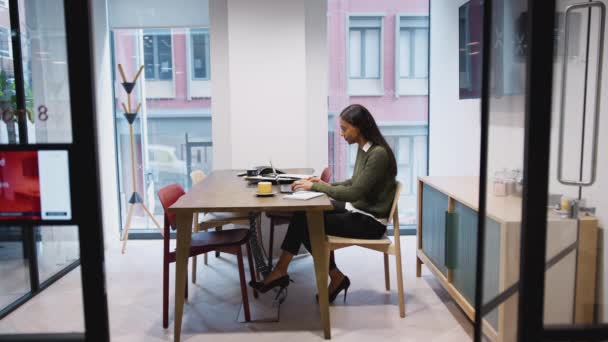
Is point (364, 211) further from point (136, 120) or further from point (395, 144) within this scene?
point (136, 120)

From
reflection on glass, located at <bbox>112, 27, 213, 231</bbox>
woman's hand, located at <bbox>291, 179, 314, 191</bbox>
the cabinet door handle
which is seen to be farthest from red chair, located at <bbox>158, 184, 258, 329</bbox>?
reflection on glass, located at <bbox>112, 27, 213, 231</bbox>

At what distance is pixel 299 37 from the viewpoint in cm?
459

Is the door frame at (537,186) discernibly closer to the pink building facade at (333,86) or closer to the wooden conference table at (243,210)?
the wooden conference table at (243,210)

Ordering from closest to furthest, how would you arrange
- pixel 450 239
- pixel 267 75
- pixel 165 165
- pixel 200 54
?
pixel 450 239
pixel 267 75
pixel 200 54
pixel 165 165

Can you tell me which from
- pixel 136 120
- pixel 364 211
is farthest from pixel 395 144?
pixel 136 120

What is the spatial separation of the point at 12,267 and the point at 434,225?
298 cm

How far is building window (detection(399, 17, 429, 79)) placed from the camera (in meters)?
5.41

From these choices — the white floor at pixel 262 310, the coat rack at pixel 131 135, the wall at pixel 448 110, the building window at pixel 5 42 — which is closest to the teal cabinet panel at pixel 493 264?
the white floor at pixel 262 310

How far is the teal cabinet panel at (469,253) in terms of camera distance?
2566mm

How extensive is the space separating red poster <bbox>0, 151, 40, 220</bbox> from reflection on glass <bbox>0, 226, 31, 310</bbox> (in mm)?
2052

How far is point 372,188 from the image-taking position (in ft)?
10.8

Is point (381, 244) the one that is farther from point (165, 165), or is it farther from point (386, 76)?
point (165, 165)

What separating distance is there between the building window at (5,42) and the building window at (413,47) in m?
3.62

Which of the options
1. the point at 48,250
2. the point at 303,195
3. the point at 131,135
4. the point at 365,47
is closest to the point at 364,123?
the point at 303,195
